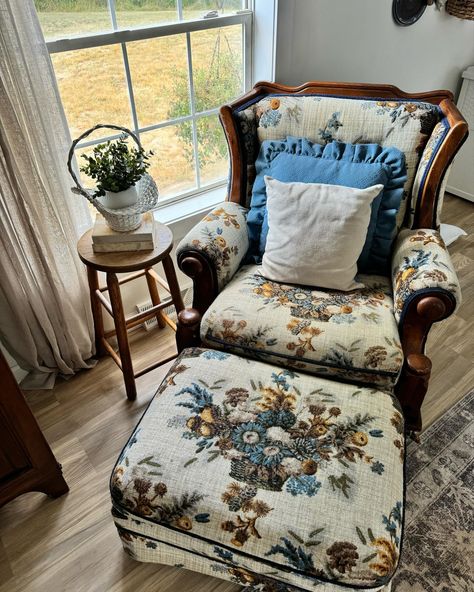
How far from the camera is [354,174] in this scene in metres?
1.47

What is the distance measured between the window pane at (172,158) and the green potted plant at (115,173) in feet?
1.51

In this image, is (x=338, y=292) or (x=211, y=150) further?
(x=211, y=150)

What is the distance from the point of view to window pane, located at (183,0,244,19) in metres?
1.66

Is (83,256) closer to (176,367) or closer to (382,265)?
A: (176,367)

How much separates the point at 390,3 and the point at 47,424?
2.16m

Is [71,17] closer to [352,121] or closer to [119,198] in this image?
[119,198]

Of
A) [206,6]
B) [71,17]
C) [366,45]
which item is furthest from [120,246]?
[366,45]

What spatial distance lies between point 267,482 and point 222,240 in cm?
77

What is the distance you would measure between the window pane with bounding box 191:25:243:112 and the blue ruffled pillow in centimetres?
47

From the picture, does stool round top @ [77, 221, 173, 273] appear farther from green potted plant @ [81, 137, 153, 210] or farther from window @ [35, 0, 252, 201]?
window @ [35, 0, 252, 201]

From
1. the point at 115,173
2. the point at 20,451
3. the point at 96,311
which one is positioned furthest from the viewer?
the point at 96,311

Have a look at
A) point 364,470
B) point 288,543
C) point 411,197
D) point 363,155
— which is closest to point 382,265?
point 411,197

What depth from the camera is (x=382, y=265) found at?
156 cm

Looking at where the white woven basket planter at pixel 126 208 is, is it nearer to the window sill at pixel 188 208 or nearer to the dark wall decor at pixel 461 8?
the window sill at pixel 188 208
